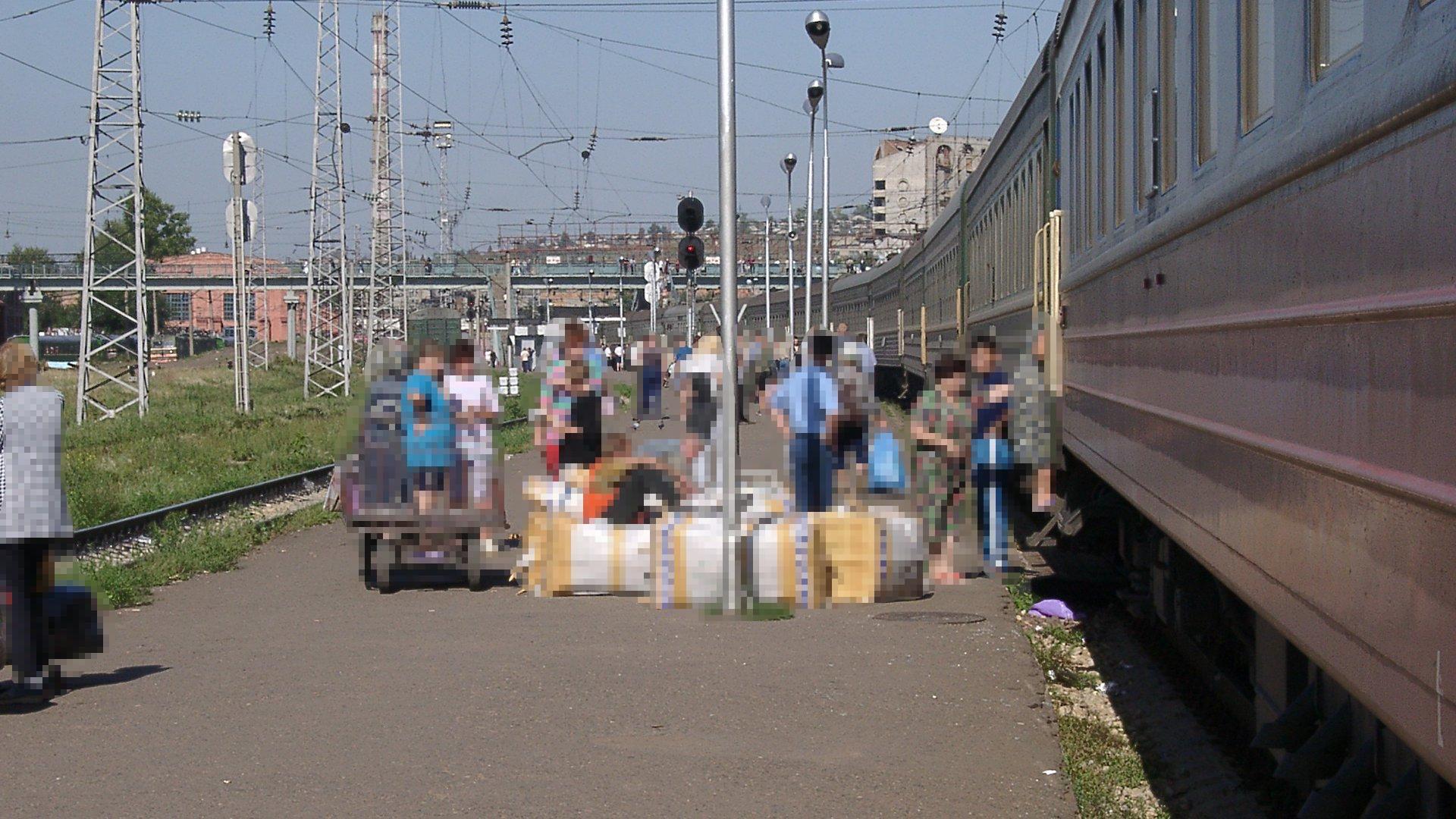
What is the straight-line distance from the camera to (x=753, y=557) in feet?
31.4

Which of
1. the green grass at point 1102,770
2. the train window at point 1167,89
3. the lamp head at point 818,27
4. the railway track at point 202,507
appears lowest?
the green grass at point 1102,770

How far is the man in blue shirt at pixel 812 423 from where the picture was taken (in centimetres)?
1148

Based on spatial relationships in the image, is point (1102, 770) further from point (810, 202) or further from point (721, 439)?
point (810, 202)

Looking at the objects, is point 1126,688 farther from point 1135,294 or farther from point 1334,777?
point 1334,777

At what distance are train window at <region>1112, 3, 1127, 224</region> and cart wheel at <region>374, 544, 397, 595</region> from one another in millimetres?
5710

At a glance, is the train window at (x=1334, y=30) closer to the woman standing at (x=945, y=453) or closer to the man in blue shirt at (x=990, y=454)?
the man in blue shirt at (x=990, y=454)

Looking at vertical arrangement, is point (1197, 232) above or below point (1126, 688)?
above

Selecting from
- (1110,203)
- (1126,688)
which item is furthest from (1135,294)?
(1126,688)

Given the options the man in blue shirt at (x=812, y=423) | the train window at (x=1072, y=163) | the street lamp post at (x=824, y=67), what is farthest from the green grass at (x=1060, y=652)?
the street lamp post at (x=824, y=67)

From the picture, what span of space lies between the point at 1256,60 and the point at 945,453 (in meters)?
7.88

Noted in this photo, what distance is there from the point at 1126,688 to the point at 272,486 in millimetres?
11778

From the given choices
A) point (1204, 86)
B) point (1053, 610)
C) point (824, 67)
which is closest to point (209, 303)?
point (824, 67)

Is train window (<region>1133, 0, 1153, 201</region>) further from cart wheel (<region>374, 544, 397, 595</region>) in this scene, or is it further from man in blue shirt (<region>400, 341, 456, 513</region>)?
cart wheel (<region>374, 544, 397, 595</region>)

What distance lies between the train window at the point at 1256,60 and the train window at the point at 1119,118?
8.71 feet
